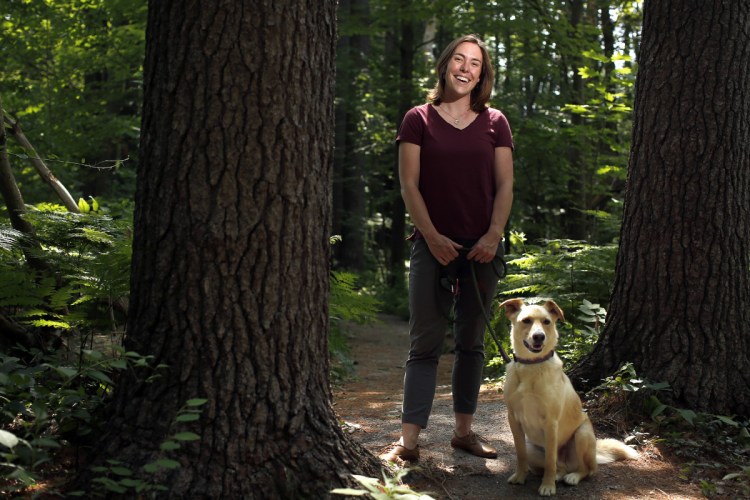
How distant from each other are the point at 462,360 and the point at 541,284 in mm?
4360

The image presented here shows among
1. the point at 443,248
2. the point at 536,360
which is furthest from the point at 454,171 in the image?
the point at 536,360

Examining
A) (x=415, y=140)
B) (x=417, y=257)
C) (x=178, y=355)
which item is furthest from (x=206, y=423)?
(x=415, y=140)

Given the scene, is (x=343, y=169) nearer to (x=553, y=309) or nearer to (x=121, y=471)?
(x=553, y=309)

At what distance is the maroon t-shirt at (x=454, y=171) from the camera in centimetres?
442

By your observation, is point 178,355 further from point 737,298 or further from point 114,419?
point 737,298

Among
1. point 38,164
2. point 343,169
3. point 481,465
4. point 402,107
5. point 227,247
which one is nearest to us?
point 227,247

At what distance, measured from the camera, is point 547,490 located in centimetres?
414

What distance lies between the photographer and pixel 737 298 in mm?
5422

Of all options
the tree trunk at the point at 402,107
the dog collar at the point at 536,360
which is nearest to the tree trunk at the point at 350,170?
the tree trunk at the point at 402,107

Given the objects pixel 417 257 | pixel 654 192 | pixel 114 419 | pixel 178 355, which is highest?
pixel 654 192

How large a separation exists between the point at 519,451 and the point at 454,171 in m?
1.77

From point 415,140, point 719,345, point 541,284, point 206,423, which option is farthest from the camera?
point 541,284

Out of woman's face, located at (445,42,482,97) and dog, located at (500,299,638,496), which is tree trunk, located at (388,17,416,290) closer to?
woman's face, located at (445,42,482,97)

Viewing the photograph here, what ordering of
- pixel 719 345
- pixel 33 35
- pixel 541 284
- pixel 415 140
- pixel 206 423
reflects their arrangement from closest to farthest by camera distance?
pixel 206 423
pixel 415 140
pixel 719 345
pixel 541 284
pixel 33 35
